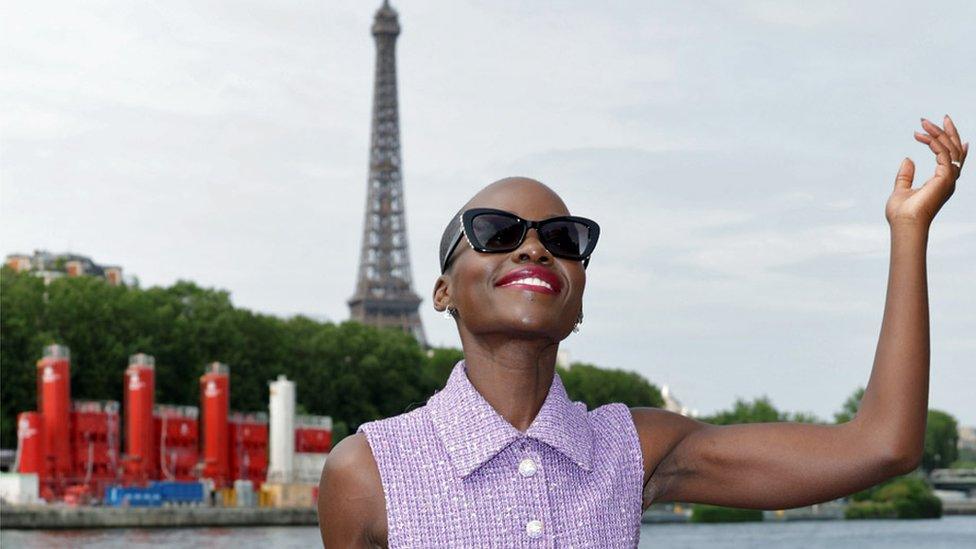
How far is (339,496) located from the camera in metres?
2.44

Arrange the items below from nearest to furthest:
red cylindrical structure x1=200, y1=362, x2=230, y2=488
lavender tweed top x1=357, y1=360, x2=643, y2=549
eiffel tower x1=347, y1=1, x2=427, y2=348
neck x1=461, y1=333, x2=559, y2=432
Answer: lavender tweed top x1=357, y1=360, x2=643, y2=549
neck x1=461, y1=333, x2=559, y2=432
red cylindrical structure x1=200, y1=362, x2=230, y2=488
eiffel tower x1=347, y1=1, x2=427, y2=348

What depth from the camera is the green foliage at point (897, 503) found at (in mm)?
77500

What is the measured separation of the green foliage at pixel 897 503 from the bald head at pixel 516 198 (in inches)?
2986

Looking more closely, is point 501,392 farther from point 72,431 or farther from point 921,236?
point 72,431

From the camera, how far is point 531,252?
8.05 ft

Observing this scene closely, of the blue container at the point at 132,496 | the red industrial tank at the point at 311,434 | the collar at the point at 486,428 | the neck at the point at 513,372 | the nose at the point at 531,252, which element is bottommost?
the collar at the point at 486,428

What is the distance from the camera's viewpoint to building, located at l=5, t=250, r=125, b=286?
79.3 m

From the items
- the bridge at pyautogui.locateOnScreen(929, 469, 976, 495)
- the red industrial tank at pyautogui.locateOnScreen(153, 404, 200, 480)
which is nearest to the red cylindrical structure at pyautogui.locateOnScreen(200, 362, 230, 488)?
the red industrial tank at pyautogui.locateOnScreen(153, 404, 200, 480)

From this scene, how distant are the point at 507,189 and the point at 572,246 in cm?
13

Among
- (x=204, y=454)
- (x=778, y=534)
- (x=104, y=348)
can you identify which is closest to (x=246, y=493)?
(x=204, y=454)

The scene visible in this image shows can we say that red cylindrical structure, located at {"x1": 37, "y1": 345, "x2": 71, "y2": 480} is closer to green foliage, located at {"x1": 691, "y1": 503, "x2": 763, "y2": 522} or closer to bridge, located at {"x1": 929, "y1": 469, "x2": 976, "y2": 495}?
green foliage, located at {"x1": 691, "y1": 503, "x2": 763, "y2": 522}

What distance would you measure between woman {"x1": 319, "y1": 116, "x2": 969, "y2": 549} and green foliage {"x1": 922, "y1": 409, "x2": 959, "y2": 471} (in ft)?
340

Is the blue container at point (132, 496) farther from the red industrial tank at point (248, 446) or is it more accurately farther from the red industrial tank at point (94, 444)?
the red industrial tank at point (248, 446)

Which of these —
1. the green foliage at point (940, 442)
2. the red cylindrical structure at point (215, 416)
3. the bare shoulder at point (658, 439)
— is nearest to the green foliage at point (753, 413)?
the green foliage at point (940, 442)
